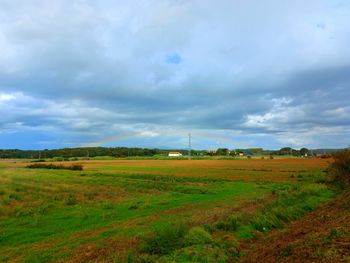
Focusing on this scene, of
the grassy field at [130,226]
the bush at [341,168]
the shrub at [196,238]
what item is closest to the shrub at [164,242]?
the grassy field at [130,226]

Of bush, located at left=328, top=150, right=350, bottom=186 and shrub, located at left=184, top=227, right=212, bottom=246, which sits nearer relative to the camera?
shrub, located at left=184, top=227, right=212, bottom=246

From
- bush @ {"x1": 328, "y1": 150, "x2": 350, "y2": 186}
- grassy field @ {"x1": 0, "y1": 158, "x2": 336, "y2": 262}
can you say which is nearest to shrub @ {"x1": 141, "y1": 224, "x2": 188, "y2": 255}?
grassy field @ {"x1": 0, "y1": 158, "x2": 336, "y2": 262}

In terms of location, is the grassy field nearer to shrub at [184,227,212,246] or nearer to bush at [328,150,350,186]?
shrub at [184,227,212,246]

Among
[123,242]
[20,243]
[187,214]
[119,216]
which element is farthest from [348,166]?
[20,243]

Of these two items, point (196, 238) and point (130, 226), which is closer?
point (196, 238)

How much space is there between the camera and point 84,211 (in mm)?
20891

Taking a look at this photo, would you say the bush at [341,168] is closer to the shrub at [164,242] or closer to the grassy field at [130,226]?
the grassy field at [130,226]

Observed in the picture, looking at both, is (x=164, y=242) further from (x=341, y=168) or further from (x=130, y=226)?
(x=341, y=168)

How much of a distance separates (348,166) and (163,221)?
31373 millimetres

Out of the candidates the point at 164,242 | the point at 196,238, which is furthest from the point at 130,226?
the point at 196,238

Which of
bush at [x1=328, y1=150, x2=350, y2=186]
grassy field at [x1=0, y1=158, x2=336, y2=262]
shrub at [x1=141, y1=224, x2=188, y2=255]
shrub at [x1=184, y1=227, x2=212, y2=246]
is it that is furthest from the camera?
bush at [x1=328, y1=150, x2=350, y2=186]

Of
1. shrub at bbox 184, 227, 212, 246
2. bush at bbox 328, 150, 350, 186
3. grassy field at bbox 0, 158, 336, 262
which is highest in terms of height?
bush at bbox 328, 150, 350, 186

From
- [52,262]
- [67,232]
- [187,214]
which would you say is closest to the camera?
[52,262]

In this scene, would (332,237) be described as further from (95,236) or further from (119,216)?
(119,216)
